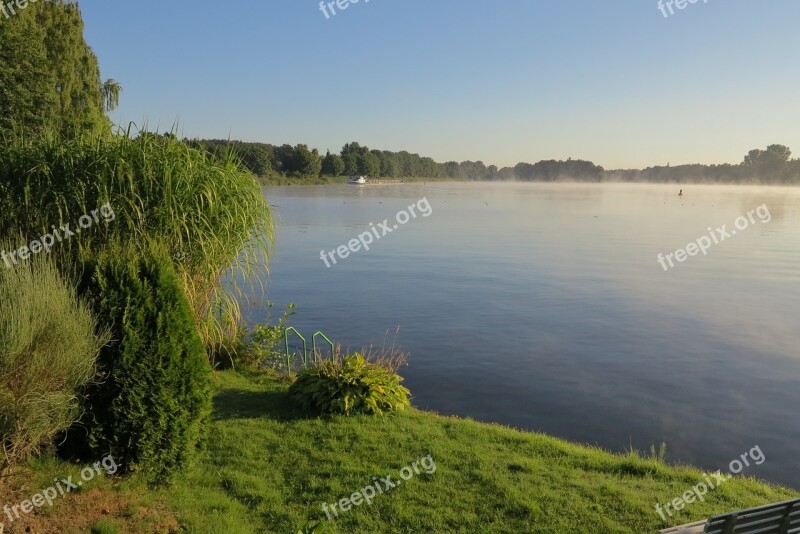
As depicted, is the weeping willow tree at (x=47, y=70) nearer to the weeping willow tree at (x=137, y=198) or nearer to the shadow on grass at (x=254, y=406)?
the weeping willow tree at (x=137, y=198)

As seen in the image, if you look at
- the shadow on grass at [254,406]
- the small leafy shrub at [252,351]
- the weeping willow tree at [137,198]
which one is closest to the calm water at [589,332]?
the small leafy shrub at [252,351]

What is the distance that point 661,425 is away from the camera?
11383 mm

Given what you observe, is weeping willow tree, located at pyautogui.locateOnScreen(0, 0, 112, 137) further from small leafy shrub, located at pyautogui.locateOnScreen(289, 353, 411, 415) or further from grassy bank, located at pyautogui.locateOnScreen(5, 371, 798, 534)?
grassy bank, located at pyautogui.locateOnScreen(5, 371, 798, 534)

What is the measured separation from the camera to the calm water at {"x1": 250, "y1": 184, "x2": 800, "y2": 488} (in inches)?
452

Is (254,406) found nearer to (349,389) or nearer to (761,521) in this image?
(349,389)

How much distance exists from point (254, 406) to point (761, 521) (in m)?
6.90

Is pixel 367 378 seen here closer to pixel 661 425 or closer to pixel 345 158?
pixel 661 425

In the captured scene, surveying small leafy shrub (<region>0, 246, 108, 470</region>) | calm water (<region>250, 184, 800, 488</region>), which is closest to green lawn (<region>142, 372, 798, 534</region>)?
small leafy shrub (<region>0, 246, 108, 470</region>)

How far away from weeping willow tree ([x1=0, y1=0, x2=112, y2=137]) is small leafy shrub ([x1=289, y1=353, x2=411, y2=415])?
5219mm

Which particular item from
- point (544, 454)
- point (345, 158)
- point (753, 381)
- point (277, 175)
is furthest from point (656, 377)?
point (345, 158)

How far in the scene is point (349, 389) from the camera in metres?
8.99

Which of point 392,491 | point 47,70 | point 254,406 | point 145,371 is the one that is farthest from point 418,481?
point 47,70

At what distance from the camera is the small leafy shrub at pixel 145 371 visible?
5.56 meters

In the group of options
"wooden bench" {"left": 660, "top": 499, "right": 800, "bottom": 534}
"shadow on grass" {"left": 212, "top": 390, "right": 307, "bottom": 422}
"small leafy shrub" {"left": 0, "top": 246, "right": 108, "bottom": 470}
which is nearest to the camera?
"wooden bench" {"left": 660, "top": 499, "right": 800, "bottom": 534}
